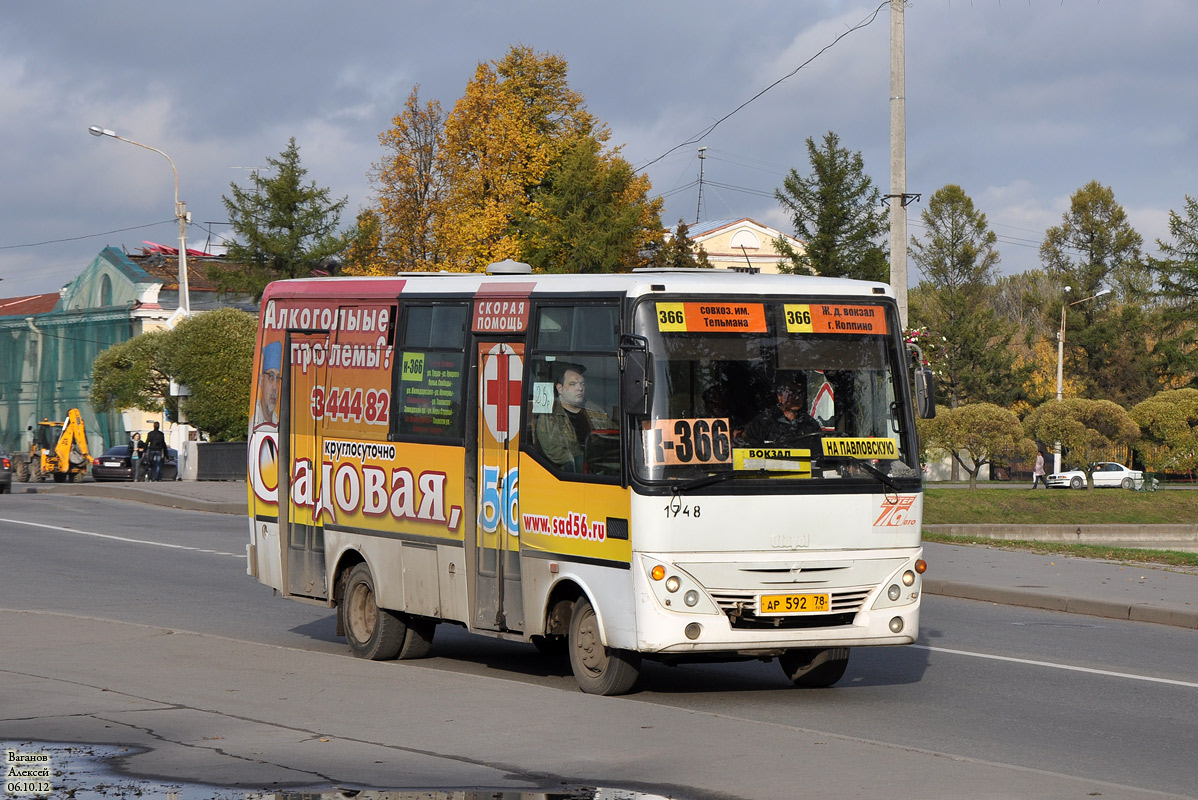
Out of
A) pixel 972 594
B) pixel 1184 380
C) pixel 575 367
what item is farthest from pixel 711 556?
pixel 1184 380

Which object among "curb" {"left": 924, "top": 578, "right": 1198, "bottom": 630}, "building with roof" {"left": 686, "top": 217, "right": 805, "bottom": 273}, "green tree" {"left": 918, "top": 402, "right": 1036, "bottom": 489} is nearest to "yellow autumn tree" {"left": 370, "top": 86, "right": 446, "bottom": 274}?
"green tree" {"left": 918, "top": 402, "right": 1036, "bottom": 489}

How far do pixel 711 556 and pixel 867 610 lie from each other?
1.19 meters

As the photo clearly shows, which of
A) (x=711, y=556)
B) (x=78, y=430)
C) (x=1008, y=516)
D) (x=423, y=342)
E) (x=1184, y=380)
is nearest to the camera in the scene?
(x=711, y=556)

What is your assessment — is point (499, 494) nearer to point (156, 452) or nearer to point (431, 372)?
point (431, 372)

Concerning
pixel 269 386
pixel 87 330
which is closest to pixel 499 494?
pixel 269 386

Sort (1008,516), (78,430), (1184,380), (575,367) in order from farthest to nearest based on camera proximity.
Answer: (1184,380) < (78,430) < (1008,516) < (575,367)

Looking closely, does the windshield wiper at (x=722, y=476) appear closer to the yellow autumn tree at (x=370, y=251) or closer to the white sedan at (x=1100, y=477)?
the yellow autumn tree at (x=370, y=251)

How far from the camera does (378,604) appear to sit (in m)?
11.9

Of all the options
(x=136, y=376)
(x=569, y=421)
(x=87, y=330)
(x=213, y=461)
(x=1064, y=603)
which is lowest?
(x=1064, y=603)

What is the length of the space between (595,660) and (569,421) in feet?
5.30

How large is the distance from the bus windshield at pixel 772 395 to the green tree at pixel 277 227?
200ft

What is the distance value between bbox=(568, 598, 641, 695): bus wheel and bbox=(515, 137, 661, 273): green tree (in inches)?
1590

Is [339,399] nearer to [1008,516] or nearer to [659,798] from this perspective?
[659,798]

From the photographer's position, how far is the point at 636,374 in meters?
9.48
